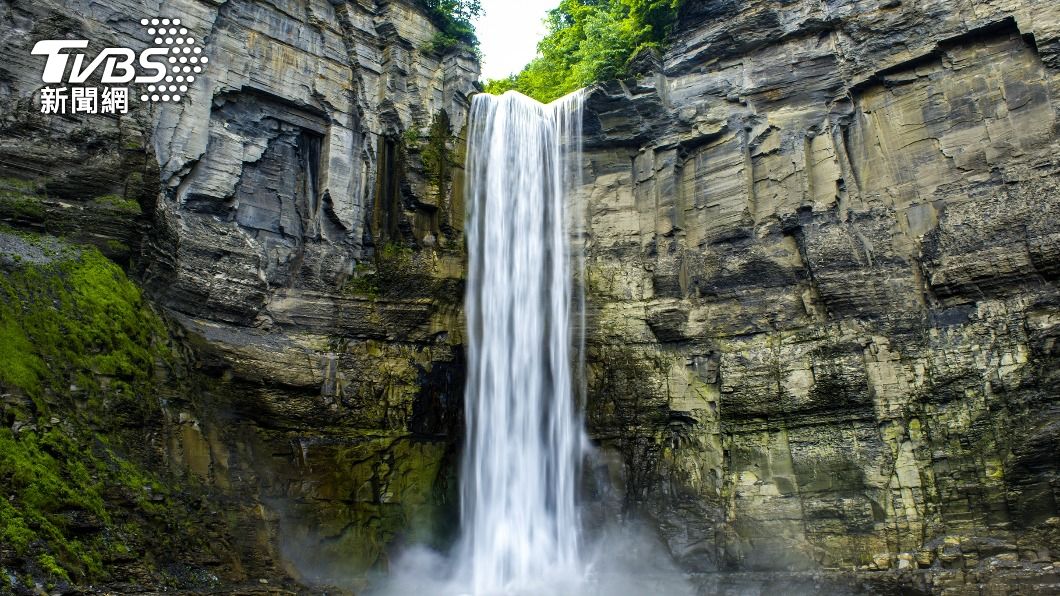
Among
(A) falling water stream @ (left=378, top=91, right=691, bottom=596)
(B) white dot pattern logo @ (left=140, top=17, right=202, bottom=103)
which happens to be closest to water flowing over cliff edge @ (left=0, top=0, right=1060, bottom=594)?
(B) white dot pattern logo @ (left=140, top=17, right=202, bottom=103)

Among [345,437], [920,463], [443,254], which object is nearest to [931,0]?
[920,463]

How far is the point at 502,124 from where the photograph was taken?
Answer: 24.3m

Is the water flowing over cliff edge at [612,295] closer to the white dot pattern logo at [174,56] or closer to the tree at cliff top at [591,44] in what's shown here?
the white dot pattern logo at [174,56]

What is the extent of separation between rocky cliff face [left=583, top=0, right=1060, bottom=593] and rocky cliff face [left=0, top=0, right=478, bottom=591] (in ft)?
15.3

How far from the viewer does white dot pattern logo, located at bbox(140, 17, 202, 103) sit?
65.0 feet

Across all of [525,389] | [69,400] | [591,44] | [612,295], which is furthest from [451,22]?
[69,400]

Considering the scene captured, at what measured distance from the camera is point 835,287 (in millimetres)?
19969

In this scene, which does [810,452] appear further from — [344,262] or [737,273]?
[344,262]

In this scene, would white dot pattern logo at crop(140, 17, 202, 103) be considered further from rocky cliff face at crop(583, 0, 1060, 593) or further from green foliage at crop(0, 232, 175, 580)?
rocky cliff face at crop(583, 0, 1060, 593)

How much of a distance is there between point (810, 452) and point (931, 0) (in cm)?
1125

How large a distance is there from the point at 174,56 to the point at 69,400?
358 inches

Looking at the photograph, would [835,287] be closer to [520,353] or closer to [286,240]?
[520,353]

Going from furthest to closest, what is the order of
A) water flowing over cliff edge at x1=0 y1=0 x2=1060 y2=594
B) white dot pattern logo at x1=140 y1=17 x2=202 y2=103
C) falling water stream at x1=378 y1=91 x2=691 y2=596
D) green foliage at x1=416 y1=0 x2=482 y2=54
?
green foliage at x1=416 y1=0 x2=482 y2=54 < falling water stream at x1=378 y1=91 x2=691 y2=596 < white dot pattern logo at x1=140 y1=17 x2=202 y2=103 < water flowing over cliff edge at x1=0 y1=0 x2=1060 y2=594

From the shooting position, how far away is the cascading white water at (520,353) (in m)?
20.8
